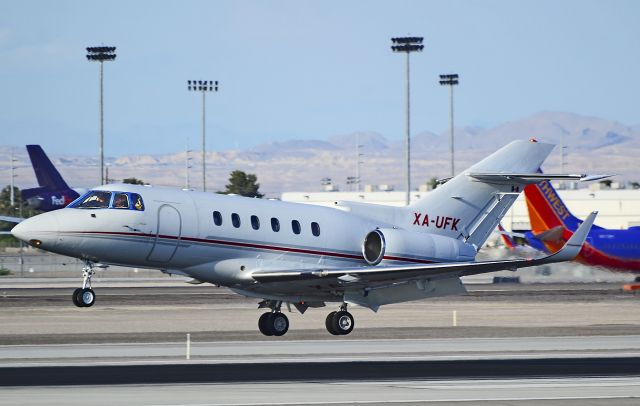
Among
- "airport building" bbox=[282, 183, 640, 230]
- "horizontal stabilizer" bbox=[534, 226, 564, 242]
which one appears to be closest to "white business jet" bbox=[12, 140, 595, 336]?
"horizontal stabilizer" bbox=[534, 226, 564, 242]

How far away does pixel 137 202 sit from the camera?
3123 cm

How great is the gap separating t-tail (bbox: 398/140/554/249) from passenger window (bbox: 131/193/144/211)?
30.4ft

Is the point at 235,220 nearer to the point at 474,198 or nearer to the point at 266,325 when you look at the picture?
the point at 266,325

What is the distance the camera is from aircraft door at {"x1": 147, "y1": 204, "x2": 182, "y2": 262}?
3144 cm

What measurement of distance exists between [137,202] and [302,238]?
5347 millimetres

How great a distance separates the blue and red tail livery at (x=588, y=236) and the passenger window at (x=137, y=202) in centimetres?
3332

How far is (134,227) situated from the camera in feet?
102

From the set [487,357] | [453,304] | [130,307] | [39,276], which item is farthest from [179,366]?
[39,276]

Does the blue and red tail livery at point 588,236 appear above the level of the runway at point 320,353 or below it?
above

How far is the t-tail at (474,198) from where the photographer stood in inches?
1467

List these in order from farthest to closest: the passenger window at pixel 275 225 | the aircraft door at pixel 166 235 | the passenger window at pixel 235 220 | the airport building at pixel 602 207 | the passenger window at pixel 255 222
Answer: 1. the airport building at pixel 602 207
2. the passenger window at pixel 275 225
3. the passenger window at pixel 255 222
4. the passenger window at pixel 235 220
5. the aircraft door at pixel 166 235

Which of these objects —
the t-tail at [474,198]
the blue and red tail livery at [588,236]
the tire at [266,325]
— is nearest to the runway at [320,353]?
the tire at [266,325]

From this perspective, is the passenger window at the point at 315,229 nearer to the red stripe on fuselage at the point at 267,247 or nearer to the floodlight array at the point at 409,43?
the red stripe on fuselage at the point at 267,247

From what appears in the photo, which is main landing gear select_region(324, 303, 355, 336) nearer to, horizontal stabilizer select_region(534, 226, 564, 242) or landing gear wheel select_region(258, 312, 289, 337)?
landing gear wheel select_region(258, 312, 289, 337)
